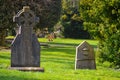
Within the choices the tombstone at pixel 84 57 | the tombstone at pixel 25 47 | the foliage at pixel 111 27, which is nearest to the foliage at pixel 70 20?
the tombstone at pixel 84 57

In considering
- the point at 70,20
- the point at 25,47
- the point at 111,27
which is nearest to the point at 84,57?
the point at 111,27

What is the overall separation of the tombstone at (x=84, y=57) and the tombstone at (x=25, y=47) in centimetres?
341

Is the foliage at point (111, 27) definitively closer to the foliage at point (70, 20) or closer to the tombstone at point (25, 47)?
the tombstone at point (25, 47)

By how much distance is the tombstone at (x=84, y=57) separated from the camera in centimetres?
2105

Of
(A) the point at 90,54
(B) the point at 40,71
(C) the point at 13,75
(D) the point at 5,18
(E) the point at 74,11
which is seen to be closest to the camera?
(C) the point at 13,75

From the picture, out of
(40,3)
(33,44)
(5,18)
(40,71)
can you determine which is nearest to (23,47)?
(33,44)

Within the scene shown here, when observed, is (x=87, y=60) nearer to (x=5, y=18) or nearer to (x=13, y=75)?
(x=13, y=75)

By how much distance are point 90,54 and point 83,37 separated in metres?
63.8

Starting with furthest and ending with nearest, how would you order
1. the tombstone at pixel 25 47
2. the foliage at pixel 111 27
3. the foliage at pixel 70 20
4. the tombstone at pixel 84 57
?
1. the foliage at pixel 70 20
2. the tombstone at pixel 84 57
3. the tombstone at pixel 25 47
4. the foliage at pixel 111 27

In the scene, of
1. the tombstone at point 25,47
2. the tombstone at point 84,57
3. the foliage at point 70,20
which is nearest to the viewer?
the tombstone at point 25,47

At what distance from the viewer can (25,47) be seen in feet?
59.7

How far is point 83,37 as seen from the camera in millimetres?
84875

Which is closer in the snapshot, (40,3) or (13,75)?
(13,75)

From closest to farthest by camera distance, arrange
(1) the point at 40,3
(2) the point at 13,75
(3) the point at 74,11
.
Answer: (2) the point at 13,75 → (1) the point at 40,3 → (3) the point at 74,11
